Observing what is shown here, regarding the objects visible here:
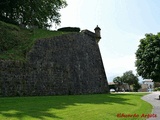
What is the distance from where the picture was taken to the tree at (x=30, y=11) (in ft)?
131

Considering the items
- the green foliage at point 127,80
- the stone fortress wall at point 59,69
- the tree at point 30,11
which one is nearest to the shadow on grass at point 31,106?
the stone fortress wall at point 59,69

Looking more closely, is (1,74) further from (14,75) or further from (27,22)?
(27,22)

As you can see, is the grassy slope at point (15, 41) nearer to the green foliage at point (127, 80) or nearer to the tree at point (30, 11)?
the tree at point (30, 11)

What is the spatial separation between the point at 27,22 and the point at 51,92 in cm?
2388

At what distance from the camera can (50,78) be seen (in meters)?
26.6

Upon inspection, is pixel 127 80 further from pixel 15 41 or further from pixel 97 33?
pixel 15 41

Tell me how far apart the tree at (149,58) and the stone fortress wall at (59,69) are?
26.2 feet

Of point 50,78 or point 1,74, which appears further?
point 50,78

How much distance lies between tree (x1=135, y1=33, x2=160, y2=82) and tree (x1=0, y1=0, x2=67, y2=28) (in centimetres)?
2080

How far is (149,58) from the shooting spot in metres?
28.7

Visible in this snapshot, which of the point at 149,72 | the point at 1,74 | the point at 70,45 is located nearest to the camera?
the point at 1,74

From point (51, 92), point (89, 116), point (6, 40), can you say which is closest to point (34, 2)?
point (6, 40)

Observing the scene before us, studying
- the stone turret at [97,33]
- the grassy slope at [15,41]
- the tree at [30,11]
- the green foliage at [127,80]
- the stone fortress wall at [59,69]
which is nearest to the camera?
the stone fortress wall at [59,69]

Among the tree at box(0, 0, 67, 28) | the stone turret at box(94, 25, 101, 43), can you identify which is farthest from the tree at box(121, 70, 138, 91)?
the stone turret at box(94, 25, 101, 43)
